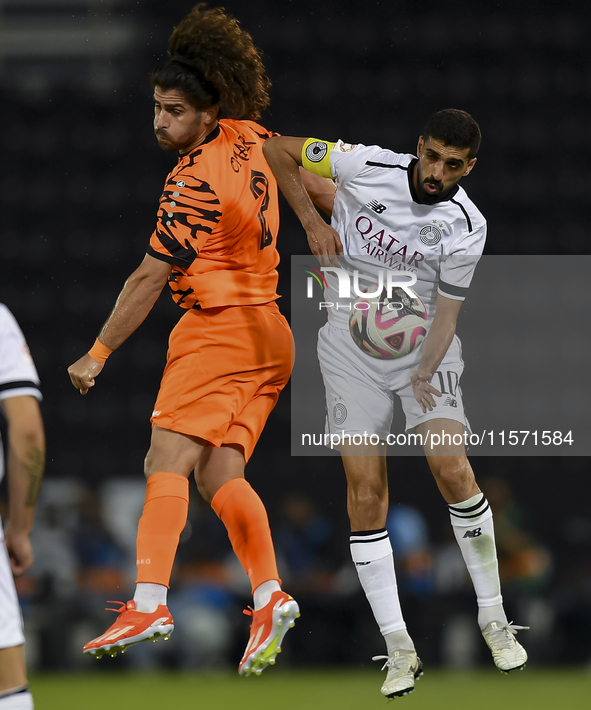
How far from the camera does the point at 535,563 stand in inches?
353

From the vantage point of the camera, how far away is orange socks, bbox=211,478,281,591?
14.0 ft

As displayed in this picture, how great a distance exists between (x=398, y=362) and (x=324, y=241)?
620mm

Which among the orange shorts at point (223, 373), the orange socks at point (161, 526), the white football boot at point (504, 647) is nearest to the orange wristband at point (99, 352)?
the orange shorts at point (223, 373)

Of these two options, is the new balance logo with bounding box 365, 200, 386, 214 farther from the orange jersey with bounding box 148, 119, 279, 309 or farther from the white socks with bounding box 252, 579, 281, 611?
the white socks with bounding box 252, 579, 281, 611

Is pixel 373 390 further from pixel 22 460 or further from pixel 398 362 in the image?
pixel 22 460

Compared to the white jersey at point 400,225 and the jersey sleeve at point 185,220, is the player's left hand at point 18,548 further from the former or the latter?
the white jersey at point 400,225

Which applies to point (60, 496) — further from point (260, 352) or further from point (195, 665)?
point (260, 352)

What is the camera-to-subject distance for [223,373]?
4.45 m

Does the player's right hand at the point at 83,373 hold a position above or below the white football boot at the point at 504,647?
above

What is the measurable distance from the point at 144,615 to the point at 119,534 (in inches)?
205

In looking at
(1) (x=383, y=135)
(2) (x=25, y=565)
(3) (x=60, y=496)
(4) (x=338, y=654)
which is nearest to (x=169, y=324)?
(3) (x=60, y=496)

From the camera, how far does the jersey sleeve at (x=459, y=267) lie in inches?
174

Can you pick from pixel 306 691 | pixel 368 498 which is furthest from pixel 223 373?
pixel 306 691

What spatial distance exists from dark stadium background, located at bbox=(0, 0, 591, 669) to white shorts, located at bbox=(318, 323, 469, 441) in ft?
13.2
